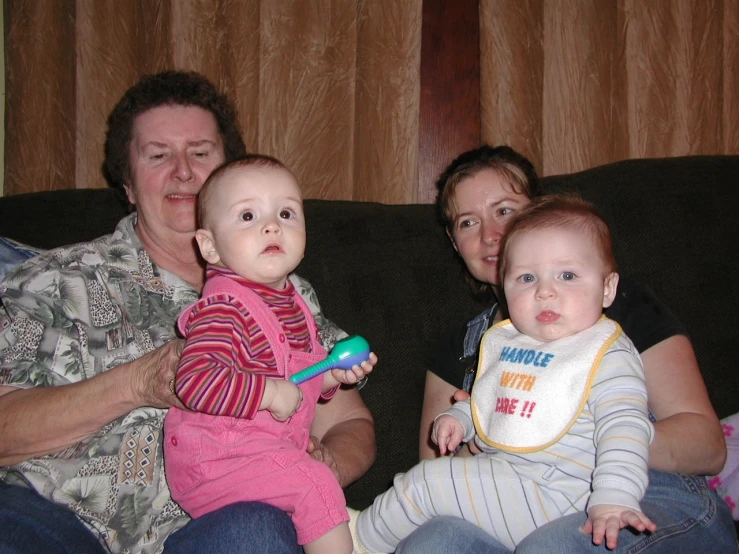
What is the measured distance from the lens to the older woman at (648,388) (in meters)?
1.15

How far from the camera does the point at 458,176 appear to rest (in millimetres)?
1725

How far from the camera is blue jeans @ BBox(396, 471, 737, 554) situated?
3.61 feet

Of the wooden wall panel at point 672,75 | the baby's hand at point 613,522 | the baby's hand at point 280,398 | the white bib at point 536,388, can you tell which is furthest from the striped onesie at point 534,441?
the wooden wall panel at point 672,75

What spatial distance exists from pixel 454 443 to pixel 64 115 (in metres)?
1.58

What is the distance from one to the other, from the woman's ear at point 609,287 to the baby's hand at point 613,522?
1.41 feet

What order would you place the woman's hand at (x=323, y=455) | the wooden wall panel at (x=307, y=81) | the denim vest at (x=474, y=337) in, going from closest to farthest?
the woman's hand at (x=323, y=455)
the denim vest at (x=474, y=337)
the wooden wall panel at (x=307, y=81)

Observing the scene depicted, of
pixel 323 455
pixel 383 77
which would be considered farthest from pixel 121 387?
pixel 383 77

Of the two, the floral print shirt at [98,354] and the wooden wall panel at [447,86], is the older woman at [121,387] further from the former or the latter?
the wooden wall panel at [447,86]

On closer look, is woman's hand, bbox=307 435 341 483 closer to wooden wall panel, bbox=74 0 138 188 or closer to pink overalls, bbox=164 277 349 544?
pink overalls, bbox=164 277 349 544

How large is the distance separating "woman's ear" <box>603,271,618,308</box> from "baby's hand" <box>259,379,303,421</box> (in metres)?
0.62

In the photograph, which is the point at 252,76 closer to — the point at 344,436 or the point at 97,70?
the point at 97,70

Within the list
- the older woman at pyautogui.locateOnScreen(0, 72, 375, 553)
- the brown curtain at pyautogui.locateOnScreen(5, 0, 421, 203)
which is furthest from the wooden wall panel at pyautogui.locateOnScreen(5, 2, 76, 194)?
the older woman at pyautogui.locateOnScreen(0, 72, 375, 553)

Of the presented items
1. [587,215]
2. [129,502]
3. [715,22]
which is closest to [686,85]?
[715,22]

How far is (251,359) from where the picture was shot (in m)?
1.17
